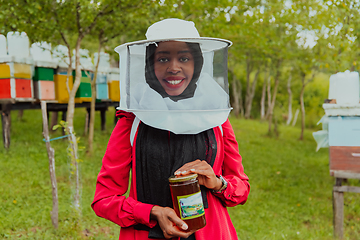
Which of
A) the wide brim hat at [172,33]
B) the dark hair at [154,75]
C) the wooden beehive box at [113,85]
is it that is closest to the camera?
the wide brim hat at [172,33]

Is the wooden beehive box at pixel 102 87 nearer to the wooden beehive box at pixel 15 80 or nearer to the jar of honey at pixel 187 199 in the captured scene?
the wooden beehive box at pixel 15 80

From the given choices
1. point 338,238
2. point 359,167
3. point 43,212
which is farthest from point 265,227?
point 43,212

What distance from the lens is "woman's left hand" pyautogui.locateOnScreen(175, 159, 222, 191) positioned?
1.38m

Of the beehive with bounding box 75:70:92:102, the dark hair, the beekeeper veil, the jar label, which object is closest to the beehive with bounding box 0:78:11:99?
the beehive with bounding box 75:70:92:102

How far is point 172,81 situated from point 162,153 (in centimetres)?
35

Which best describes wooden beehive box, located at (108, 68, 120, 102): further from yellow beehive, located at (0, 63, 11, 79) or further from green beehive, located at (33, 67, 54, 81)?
yellow beehive, located at (0, 63, 11, 79)

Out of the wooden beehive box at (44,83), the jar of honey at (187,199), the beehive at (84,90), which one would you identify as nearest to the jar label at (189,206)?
the jar of honey at (187,199)

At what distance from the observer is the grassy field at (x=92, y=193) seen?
14.8 feet

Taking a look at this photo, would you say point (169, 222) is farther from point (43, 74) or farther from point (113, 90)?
point (113, 90)

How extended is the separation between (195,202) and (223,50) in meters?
0.85

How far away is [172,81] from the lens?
1511 millimetres

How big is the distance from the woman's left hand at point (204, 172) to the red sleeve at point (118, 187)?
0.24m

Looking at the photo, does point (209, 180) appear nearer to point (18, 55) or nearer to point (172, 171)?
point (172, 171)

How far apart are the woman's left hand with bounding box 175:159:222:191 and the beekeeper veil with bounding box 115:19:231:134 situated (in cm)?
15
